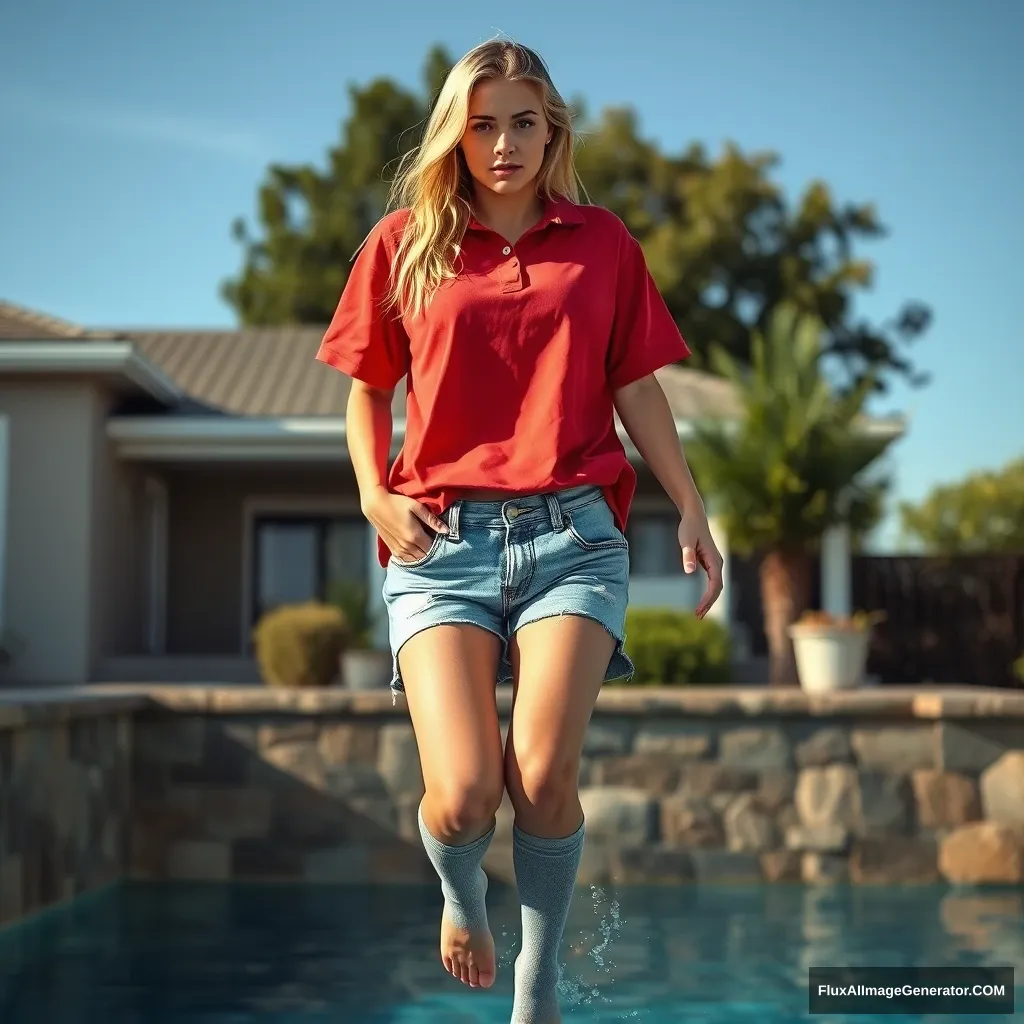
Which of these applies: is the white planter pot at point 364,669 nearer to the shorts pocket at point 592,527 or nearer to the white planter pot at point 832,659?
the white planter pot at point 832,659

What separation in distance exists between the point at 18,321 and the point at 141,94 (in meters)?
11.9

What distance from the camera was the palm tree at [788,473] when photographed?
33.4 feet

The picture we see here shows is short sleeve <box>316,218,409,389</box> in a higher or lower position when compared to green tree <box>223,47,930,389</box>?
lower

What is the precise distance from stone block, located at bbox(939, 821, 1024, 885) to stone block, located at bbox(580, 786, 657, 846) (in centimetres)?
166

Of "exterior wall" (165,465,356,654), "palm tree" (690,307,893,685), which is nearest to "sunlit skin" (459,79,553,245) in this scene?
"palm tree" (690,307,893,685)

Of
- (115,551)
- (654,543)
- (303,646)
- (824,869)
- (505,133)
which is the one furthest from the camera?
(654,543)


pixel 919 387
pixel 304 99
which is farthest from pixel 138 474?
pixel 919 387

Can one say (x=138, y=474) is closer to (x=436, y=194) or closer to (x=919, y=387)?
(x=436, y=194)

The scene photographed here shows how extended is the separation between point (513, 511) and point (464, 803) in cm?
52

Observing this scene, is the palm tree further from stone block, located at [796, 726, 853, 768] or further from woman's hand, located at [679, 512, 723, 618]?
woman's hand, located at [679, 512, 723, 618]

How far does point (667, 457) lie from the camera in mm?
2678

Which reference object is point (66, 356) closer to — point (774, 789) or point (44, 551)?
point (44, 551)

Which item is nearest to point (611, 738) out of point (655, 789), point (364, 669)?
point (655, 789)

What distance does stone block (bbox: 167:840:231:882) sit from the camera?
785 cm
